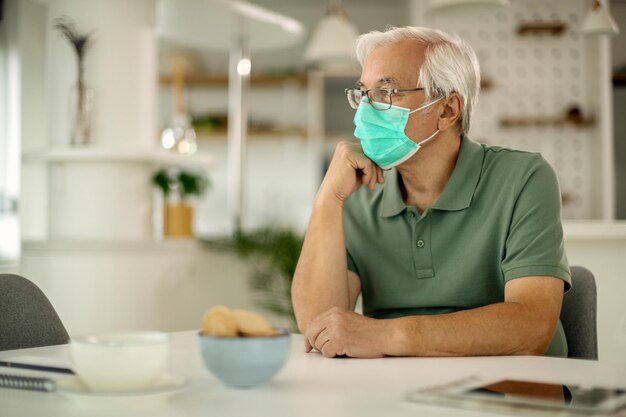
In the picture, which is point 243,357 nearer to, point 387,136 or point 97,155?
point 387,136

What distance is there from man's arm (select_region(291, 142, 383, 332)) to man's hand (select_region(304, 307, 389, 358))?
1.17 ft

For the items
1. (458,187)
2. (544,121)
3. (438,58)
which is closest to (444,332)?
(458,187)

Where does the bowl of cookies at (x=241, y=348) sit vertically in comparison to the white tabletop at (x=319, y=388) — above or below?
above

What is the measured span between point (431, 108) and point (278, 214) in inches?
215

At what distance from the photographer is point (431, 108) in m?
1.88

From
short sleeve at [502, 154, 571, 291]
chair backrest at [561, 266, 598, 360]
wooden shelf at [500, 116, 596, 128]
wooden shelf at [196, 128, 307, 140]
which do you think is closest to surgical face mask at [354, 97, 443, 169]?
short sleeve at [502, 154, 571, 291]

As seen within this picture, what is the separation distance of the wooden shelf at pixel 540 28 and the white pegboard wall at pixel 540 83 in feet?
0.20

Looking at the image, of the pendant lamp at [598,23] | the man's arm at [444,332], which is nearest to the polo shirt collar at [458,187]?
the man's arm at [444,332]

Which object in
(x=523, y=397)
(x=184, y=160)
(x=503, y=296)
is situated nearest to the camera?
(x=523, y=397)

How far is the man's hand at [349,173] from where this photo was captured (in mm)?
1821

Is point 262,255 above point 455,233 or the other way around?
the other way around

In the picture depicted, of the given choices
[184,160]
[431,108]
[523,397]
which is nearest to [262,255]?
[184,160]

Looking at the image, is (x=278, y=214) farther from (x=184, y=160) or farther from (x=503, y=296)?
(x=503, y=296)

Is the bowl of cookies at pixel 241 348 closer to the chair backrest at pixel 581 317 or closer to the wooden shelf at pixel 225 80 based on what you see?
the chair backrest at pixel 581 317
